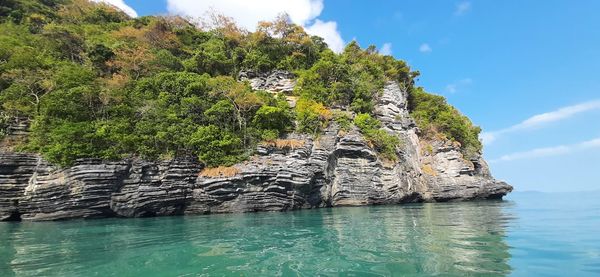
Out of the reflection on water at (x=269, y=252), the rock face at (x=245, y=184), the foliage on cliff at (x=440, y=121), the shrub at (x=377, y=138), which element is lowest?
the reflection on water at (x=269, y=252)

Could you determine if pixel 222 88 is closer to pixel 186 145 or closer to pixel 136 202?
pixel 186 145

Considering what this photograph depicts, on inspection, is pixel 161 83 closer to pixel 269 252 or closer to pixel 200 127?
pixel 200 127

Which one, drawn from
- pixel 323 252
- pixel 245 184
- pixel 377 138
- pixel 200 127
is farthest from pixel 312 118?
pixel 323 252

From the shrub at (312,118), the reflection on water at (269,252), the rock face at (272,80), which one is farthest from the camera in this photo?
the rock face at (272,80)

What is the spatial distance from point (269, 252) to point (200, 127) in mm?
15116

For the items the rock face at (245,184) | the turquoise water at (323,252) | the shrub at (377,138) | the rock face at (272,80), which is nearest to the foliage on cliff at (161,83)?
the shrub at (377,138)

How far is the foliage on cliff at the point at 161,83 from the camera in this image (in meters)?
19.6

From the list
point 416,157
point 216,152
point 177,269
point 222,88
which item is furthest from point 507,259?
point 416,157

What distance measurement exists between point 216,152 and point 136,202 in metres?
5.24

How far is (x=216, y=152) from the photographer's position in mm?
20688

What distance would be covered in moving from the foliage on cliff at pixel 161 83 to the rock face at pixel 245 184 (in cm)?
109

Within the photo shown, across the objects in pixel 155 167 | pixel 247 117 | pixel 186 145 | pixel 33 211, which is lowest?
pixel 33 211

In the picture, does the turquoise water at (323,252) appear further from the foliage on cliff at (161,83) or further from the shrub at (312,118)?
the shrub at (312,118)

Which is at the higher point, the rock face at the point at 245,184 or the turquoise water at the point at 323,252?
the rock face at the point at 245,184
